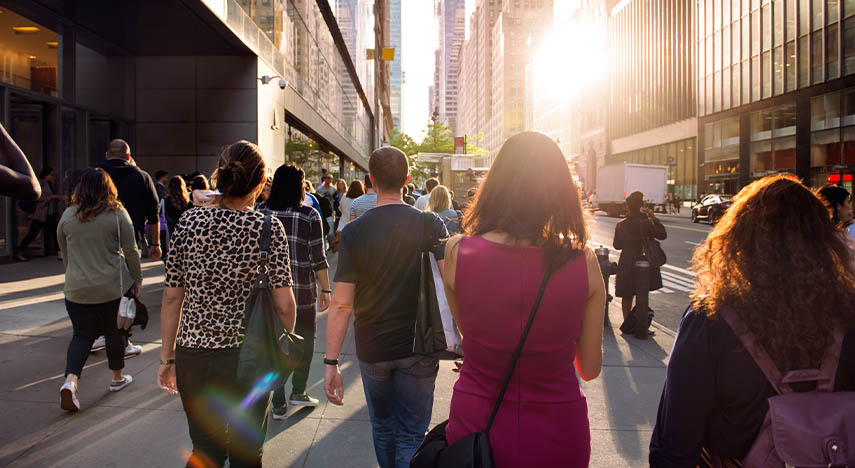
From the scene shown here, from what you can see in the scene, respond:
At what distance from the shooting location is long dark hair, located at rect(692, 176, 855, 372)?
1.81m

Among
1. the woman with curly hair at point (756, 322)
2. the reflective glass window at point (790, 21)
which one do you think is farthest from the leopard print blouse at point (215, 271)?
the reflective glass window at point (790, 21)

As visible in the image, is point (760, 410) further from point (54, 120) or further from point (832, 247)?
point (54, 120)

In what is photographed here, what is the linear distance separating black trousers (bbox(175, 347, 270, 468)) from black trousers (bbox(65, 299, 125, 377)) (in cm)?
252

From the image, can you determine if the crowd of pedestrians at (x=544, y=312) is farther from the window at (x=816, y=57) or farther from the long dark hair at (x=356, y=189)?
the window at (x=816, y=57)

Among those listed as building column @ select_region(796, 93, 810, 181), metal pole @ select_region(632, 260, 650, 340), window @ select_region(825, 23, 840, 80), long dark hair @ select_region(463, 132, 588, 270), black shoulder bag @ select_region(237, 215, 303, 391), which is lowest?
metal pole @ select_region(632, 260, 650, 340)

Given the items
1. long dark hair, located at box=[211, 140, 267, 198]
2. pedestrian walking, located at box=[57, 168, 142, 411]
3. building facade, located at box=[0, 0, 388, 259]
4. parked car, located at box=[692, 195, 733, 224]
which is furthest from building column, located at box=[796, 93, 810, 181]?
long dark hair, located at box=[211, 140, 267, 198]

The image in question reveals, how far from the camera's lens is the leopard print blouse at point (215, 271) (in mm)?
2814

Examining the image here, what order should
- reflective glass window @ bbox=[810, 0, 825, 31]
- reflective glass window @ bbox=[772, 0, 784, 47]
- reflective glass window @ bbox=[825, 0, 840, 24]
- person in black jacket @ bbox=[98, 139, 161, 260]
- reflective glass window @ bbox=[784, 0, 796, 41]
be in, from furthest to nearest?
reflective glass window @ bbox=[772, 0, 784, 47] < reflective glass window @ bbox=[784, 0, 796, 41] < reflective glass window @ bbox=[810, 0, 825, 31] < reflective glass window @ bbox=[825, 0, 840, 24] < person in black jacket @ bbox=[98, 139, 161, 260]

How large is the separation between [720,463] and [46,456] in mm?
4084

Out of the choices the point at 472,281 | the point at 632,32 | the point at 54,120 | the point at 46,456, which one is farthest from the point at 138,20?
the point at 632,32

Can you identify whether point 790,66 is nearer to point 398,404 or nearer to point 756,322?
point 398,404

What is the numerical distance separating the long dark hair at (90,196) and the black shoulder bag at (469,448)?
4.10 meters

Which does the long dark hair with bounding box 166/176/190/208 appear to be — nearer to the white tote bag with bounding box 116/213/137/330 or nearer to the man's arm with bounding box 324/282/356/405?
the white tote bag with bounding box 116/213/137/330

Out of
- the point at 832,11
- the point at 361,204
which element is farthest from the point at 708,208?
the point at 361,204
